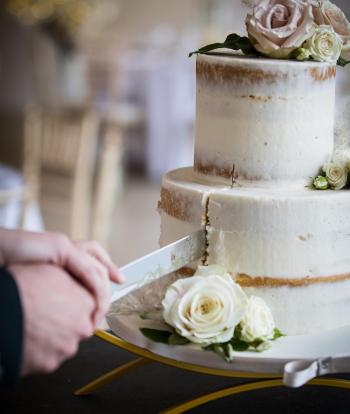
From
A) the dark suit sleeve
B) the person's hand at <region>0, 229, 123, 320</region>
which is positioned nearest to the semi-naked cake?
the person's hand at <region>0, 229, 123, 320</region>

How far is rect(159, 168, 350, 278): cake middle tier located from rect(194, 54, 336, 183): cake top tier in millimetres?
53

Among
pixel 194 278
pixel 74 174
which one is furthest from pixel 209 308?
pixel 74 174

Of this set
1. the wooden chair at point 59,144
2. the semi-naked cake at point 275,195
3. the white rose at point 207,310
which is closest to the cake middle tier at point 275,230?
the semi-naked cake at point 275,195

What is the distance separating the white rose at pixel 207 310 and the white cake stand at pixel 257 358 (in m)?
0.03

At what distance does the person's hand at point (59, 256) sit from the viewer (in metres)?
1.06

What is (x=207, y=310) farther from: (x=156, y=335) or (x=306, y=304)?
(x=306, y=304)

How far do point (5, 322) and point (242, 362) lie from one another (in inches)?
16.4

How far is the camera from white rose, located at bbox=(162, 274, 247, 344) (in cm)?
125

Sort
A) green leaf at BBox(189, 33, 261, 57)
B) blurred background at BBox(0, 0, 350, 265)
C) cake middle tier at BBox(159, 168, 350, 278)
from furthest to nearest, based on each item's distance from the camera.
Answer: blurred background at BBox(0, 0, 350, 265) → green leaf at BBox(189, 33, 261, 57) → cake middle tier at BBox(159, 168, 350, 278)

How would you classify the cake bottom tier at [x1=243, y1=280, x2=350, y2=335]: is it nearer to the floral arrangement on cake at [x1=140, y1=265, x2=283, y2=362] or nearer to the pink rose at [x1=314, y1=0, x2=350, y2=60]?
the floral arrangement on cake at [x1=140, y1=265, x2=283, y2=362]

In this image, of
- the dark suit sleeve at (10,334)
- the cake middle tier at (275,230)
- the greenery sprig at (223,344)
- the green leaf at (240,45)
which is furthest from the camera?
the green leaf at (240,45)

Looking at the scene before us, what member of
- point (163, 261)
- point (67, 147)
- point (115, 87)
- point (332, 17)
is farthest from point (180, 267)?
point (115, 87)

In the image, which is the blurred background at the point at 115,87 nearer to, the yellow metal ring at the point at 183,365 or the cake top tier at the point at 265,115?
the cake top tier at the point at 265,115

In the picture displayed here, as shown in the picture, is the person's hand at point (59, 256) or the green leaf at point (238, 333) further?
the green leaf at point (238, 333)
